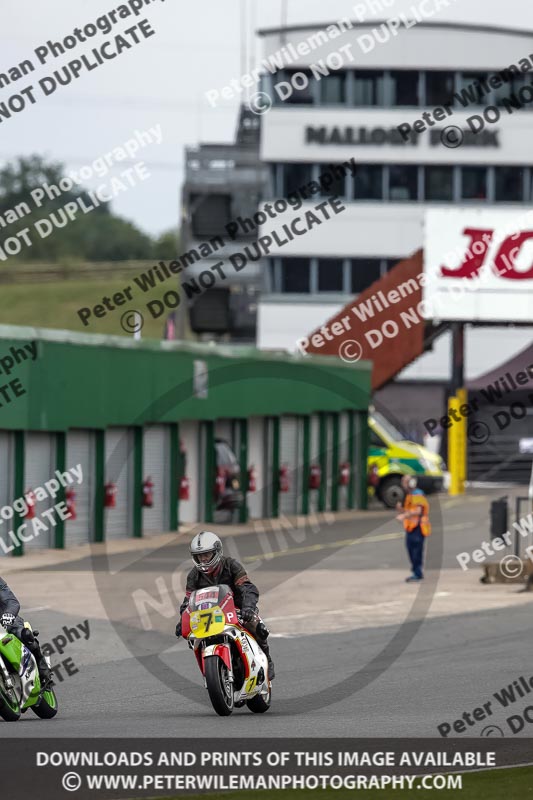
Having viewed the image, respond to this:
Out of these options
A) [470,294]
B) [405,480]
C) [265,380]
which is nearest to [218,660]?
[405,480]

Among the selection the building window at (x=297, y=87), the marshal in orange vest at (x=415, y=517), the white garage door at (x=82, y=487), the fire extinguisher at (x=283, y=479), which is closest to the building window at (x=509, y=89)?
the building window at (x=297, y=87)

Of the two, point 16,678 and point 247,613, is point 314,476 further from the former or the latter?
point 16,678

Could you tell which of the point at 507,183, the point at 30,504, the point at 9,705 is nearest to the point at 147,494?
the point at 30,504

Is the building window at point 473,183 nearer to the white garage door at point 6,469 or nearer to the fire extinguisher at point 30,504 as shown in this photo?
the fire extinguisher at point 30,504

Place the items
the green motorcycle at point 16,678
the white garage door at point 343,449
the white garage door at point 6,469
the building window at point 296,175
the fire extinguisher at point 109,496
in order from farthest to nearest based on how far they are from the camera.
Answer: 1. the building window at point 296,175
2. the white garage door at point 343,449
3. the fire extinguisher at point 109,496
4. the white garage door at point 6,469
5. the green motorcycle at point 16,678

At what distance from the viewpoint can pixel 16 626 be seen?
42.7 ft

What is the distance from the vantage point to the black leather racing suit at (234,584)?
1341 centimetres

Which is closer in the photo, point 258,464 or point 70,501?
point 70,501

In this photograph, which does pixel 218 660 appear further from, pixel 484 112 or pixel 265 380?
pixel 484 112

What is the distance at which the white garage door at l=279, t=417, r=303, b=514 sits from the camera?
4322 centimetres

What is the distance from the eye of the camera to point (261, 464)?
140 feet

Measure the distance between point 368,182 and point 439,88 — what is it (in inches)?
205

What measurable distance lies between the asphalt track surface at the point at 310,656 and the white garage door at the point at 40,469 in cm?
129
